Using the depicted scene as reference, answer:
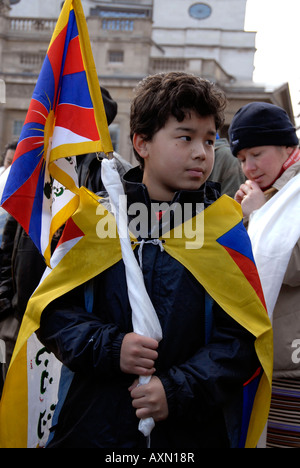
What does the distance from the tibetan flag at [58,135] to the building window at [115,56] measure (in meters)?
27.8

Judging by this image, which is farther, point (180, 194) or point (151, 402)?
point (180, 194)

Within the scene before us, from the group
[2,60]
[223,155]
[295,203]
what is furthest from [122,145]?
[295,203]

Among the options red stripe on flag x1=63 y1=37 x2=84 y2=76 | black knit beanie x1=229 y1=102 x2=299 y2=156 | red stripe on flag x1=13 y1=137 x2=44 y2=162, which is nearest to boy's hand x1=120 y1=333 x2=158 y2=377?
red stripe on flag x1=13 y1=137 x2=44 y2=162

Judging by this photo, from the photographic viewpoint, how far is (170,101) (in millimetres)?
2541

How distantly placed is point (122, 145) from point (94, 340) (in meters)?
23.9

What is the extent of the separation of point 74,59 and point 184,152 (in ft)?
2.41

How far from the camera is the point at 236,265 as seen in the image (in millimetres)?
2463

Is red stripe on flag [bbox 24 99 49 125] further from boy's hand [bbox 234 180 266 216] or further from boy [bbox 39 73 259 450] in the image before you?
boy's hand [bbox 234 180 266 216]

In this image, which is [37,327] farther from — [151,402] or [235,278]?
[235,278]

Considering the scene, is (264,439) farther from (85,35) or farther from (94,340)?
(85,35)

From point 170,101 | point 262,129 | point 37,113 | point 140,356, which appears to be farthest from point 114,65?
point 140,356

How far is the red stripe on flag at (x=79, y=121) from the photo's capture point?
2770 mm

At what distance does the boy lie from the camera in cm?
228

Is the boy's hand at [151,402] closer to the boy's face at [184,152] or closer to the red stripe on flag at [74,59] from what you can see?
the boy's face at [184,152]
